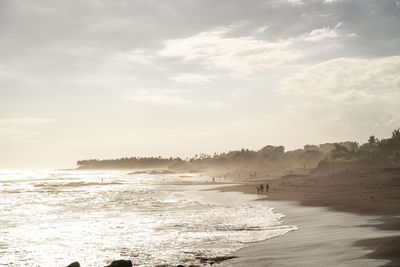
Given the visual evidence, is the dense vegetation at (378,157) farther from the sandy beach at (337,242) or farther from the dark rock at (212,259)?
the dark rock at (212,259)

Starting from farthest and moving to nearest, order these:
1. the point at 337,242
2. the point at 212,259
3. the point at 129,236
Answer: the point at 129,236, the point at 337,242, the point at 212,259

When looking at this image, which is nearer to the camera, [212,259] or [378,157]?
[212,259]

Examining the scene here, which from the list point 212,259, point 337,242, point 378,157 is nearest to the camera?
point 212,259

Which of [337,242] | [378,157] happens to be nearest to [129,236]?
[337,242]

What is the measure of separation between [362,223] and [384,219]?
151 cm

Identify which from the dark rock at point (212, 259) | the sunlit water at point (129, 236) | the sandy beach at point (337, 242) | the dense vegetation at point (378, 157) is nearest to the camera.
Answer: the sandy beach at point (337, 242)

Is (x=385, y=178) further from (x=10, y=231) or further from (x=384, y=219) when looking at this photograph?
(x=10, y=231)

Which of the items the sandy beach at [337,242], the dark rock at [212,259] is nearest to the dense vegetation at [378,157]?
the sandy beach at [337,242]

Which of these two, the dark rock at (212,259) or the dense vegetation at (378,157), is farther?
the dense vegetation at (378,157)

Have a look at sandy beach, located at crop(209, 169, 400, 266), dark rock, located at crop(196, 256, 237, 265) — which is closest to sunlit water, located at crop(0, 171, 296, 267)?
dark rock, located at crop(196, 256, 237, 265)

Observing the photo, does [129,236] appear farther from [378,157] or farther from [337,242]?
[378,157]

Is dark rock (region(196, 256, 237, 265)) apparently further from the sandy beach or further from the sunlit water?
the sandy beach

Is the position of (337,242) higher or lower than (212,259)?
higher

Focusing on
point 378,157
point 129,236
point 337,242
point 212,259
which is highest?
point 378,157
